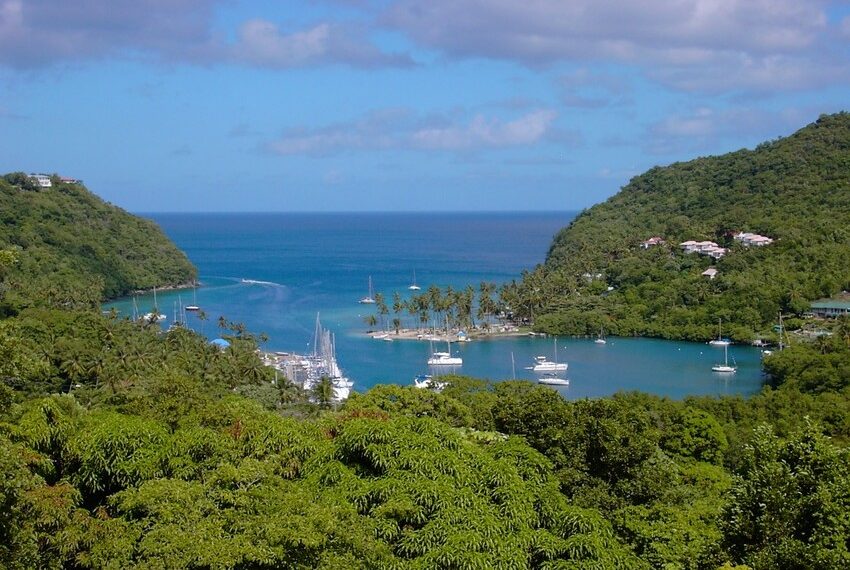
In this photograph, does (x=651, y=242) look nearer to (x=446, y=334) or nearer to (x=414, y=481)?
(x=446, y=334)

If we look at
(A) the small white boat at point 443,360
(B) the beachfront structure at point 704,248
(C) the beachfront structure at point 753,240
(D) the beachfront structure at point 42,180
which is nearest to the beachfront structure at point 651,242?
(B) the beachfront structure at point 704,248

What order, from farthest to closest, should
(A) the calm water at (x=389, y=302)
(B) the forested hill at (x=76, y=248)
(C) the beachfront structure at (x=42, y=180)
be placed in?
1. (C) the beachfront structure at (x=42, y=180)
2. (B) the forested hill at (x=76, y=248)
3. (A) the calm water at (x=389, y=302)

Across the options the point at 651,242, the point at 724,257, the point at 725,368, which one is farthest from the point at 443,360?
the point at 651,242

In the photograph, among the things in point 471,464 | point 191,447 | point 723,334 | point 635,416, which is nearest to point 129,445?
point 191,447

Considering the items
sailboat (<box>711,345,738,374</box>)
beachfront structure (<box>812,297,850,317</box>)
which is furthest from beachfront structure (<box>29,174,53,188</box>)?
beachfront structure (<box>812,297,850,317</box>)

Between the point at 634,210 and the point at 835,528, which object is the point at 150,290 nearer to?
the point at 634,210

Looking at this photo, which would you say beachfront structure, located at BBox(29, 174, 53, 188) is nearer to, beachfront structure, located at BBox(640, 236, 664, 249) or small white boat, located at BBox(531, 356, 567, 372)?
small white boat, located at BBox(531, 356, 567, 372)

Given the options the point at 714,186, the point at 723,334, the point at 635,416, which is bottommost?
the point at 723,334

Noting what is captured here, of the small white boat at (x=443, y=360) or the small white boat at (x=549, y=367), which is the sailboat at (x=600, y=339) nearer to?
the small white boat at (x=549, y=367)
